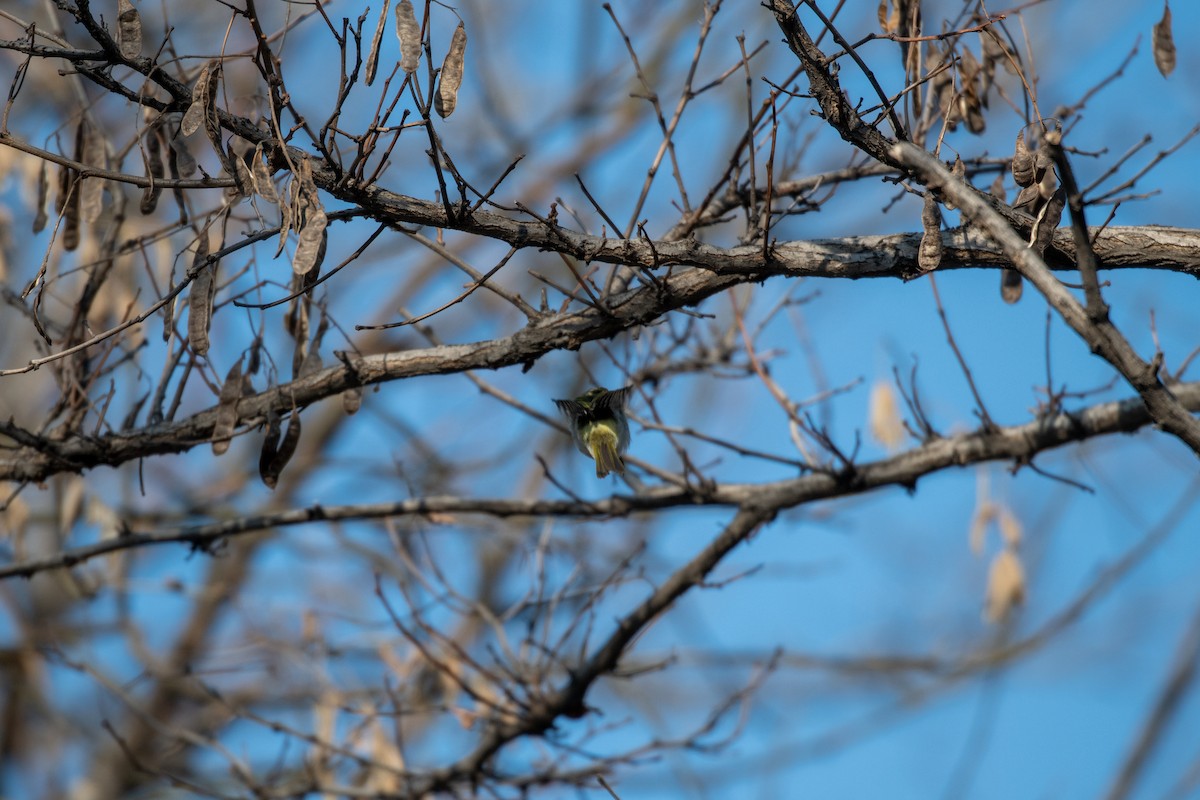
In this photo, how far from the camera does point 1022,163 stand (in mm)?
2643

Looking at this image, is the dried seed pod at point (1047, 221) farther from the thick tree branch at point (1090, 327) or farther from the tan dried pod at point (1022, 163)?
the thick tree branch at point (1090, 327)

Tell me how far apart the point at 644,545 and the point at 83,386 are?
209 centimetres

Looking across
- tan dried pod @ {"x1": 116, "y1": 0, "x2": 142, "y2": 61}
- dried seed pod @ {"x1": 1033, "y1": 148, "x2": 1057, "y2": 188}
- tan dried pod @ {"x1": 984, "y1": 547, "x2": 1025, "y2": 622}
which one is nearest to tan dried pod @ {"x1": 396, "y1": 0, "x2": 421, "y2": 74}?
A: tan dried pod @ {"x1": 116, "y1": 0, "x2": 142, "y2": 61}

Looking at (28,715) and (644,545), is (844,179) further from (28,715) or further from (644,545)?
(28,715)

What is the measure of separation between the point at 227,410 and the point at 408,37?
147 centimetres

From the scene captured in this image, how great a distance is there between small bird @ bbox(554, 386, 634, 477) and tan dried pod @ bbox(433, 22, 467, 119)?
4.65 feet

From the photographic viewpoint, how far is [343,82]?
2.31 metres

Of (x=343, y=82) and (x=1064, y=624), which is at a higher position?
(x=1064, y=624)

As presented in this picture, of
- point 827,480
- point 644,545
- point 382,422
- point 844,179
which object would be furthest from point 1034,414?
point 382,422

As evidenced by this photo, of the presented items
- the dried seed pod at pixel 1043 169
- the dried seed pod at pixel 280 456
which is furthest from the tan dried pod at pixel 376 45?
the dried seed pod at pixel 1043 169

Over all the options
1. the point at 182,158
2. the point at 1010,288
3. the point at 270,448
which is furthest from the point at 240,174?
the point at 1010,288

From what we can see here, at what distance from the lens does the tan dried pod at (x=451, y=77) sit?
7.55 feet

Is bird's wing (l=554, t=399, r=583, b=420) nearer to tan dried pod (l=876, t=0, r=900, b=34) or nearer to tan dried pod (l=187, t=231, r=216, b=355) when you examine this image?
tan dried pod (l=187, t=231, r=216, b=355)

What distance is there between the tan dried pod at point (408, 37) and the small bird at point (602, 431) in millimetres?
1567
